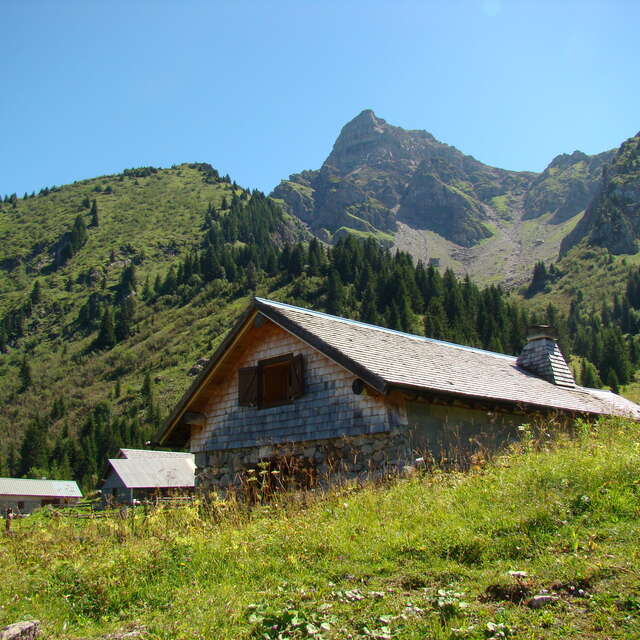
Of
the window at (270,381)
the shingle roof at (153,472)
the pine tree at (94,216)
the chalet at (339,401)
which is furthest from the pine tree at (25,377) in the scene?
the window at (270,381)

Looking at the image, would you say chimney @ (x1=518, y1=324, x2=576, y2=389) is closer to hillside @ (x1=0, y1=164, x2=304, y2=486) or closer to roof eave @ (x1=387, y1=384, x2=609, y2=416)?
roof eave @ (x1=387, y1=384, x2=609, y2=416)

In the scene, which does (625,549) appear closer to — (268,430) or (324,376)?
(324,376)

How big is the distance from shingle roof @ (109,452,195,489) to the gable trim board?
38.4 metres

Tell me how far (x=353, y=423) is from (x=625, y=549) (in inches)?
339

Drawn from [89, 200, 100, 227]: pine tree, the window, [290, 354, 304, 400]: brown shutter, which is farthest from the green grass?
[89, 200, 100, 227]: pine tree

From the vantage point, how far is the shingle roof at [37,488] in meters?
71.4

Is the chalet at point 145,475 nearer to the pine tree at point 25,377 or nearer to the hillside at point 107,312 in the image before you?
the hillside at point 107,312

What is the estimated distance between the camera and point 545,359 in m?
21.8

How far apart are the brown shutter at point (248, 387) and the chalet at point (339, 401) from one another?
3 cm

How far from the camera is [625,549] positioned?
19.7 ft

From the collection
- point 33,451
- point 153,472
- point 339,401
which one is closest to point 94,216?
point 33,451

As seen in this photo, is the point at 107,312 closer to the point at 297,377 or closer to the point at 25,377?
the point at 25,377

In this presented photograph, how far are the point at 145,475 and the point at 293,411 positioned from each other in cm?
4496

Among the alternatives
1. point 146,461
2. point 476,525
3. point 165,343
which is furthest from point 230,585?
point 165,343
